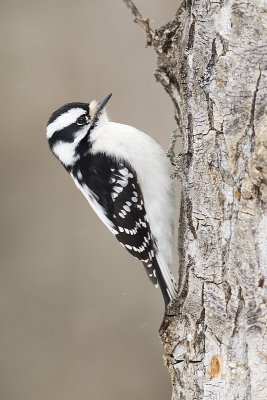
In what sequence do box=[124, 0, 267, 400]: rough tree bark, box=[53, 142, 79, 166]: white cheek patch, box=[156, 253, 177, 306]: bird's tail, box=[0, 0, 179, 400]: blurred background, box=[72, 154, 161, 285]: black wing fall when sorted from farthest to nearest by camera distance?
1. box=[0, 0, 179, 400]: blurred background
2. box=[53, 142, 79, 166]: white cheek patch
3. box=[72, 154, 161, 285]: black wing
4. box=[156, 253, 177, 306]: bird's tail
5. box=[124, 0, 267, 400]: rough tree bark

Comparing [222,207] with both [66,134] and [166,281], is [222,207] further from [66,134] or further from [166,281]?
[66,134]

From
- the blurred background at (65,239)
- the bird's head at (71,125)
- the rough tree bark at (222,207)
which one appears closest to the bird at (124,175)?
the bird's head at (71,125)

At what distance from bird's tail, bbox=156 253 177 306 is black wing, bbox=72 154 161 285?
28mm

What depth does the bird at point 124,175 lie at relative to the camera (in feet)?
13.1

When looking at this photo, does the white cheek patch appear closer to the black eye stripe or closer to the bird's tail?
the black eye stripe

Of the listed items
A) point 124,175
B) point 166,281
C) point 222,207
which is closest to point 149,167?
point 124,175

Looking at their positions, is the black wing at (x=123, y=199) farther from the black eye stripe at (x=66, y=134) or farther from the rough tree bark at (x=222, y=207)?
the rough tree bark at (x=222, y=207)

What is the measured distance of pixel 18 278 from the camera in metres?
6.30

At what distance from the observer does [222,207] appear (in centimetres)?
296

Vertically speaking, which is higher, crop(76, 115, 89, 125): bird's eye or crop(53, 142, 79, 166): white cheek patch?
crop(76, 115, 89, 125): bird's eye

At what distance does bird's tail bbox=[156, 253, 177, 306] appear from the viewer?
143 inches

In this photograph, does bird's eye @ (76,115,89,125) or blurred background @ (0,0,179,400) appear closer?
bird's eye @ (76,115,89,125)

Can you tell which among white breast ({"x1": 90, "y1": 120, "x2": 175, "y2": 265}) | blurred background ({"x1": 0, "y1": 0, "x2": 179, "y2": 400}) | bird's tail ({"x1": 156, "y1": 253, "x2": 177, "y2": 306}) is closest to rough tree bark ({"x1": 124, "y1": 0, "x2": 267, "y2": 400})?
bird's tail ({"x1": 156, "y1": 253, "x2": 177, "y2": 306})

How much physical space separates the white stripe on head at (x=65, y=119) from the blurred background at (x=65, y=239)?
1.79 m
